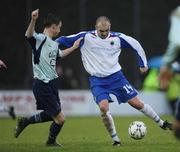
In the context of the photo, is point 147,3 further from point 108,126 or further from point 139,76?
point 108,126

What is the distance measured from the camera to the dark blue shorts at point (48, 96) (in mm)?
12227

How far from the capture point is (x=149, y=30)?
28.8m

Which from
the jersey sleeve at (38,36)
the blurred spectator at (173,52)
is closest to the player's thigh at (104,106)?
the jersey sleeve at (38,36)

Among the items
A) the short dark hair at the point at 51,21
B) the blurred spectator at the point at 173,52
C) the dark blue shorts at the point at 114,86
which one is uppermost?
the blurred spectator at the point at 173,52

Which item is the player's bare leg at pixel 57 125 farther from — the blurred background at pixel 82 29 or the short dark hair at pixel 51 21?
the blurred background at pixel 82 29

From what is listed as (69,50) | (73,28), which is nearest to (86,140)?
(69,50)

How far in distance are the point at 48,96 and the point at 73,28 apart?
1543 centimetres

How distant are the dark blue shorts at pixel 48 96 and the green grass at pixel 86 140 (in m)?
0.66

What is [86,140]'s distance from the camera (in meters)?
13.8

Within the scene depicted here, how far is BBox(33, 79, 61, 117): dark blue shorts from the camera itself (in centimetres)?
1223

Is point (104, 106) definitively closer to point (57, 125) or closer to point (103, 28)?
point (57, 125)

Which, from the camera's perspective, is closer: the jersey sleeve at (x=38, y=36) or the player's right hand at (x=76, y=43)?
the jersey sleeve at (x=38, y=36)

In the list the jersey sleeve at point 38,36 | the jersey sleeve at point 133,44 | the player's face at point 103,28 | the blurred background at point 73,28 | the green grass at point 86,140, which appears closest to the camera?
the green grass at point 86,140

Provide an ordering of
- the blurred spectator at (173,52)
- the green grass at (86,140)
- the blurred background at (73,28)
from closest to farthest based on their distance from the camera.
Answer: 1. the blurred spectator at (173,52)
2. the green grass at (86,140)
3. the blurred background at (73,28)
